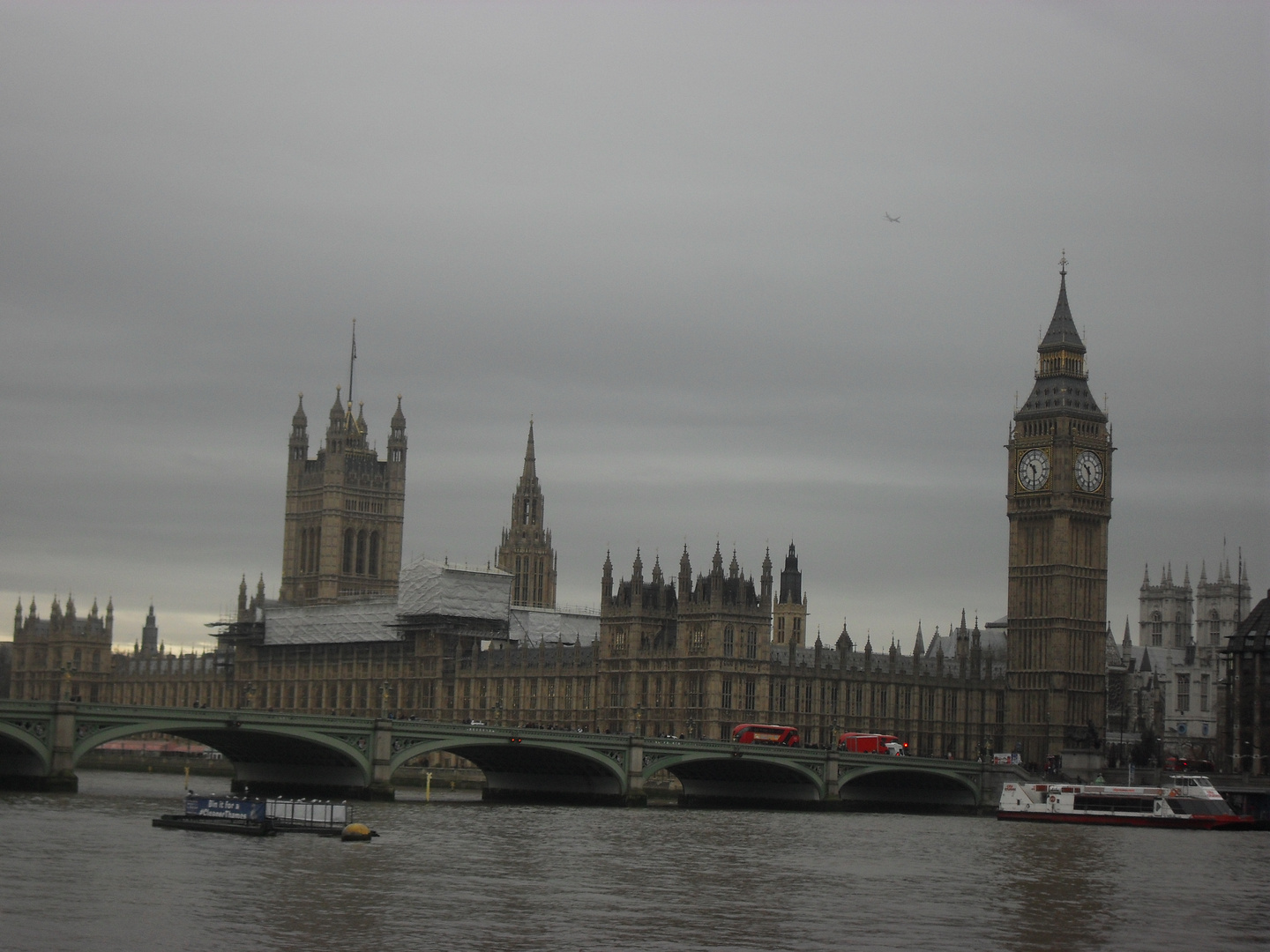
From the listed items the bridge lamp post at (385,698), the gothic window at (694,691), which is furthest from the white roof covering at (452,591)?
the gothic window at (694,691)

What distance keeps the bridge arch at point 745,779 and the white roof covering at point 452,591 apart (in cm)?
4881

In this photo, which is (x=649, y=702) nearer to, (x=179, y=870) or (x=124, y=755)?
(x=124, y=755)

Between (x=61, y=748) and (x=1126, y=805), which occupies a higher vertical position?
(x=61, y=748)

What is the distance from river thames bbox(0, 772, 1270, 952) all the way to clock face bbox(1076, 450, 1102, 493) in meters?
61.0

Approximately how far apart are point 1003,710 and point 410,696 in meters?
48.3

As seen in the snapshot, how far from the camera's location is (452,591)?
560 ft

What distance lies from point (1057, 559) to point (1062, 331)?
17.8 metres

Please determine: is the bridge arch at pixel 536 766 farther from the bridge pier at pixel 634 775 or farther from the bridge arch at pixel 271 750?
the bridge arch at pixel 271 750

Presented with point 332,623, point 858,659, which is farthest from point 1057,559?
point 332,623

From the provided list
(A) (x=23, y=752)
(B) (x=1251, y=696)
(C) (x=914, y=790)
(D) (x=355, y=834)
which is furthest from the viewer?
(B) (x=1251, y=696)

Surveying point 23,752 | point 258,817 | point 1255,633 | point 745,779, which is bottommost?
point 258,817

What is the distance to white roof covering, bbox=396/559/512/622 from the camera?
170250 mm

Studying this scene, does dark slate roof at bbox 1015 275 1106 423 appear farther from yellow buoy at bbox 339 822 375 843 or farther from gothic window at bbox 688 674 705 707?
yellow buoy at bbox 339 822 375 843

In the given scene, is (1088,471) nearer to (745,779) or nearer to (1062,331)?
(1062,331)
